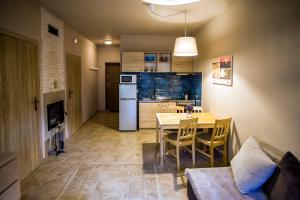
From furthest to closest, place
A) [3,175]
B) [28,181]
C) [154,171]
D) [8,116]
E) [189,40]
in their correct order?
[189,40], [154,171], [28,181], [8,116], [3,175]

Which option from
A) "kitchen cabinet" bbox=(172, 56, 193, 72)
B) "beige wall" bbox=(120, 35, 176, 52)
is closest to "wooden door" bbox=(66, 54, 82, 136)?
"beige wall" bbox=(120, 35, 176, 52)

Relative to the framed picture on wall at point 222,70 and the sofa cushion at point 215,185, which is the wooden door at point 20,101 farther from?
the framed picture on wall at point 222,70

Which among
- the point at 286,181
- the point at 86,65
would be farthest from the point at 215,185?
the point at 86,65

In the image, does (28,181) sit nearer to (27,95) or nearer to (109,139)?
(27,95)

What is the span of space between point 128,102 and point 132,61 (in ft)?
3.82

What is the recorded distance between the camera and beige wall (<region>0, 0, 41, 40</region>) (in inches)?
114

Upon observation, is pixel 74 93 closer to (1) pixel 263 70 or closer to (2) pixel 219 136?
(2) pixel 219 136

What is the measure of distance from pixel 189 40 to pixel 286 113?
205 centimetres

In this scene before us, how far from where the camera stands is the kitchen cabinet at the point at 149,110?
635cm

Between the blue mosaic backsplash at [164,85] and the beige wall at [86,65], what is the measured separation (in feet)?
5.83

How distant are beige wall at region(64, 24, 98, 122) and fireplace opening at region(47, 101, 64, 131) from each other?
4.62ft

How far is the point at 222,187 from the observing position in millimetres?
2363

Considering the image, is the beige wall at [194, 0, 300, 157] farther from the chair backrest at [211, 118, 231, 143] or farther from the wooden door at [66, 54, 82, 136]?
the wooden door at [66, 54, 82, 136]

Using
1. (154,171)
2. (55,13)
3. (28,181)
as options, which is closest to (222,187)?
(154,171)
